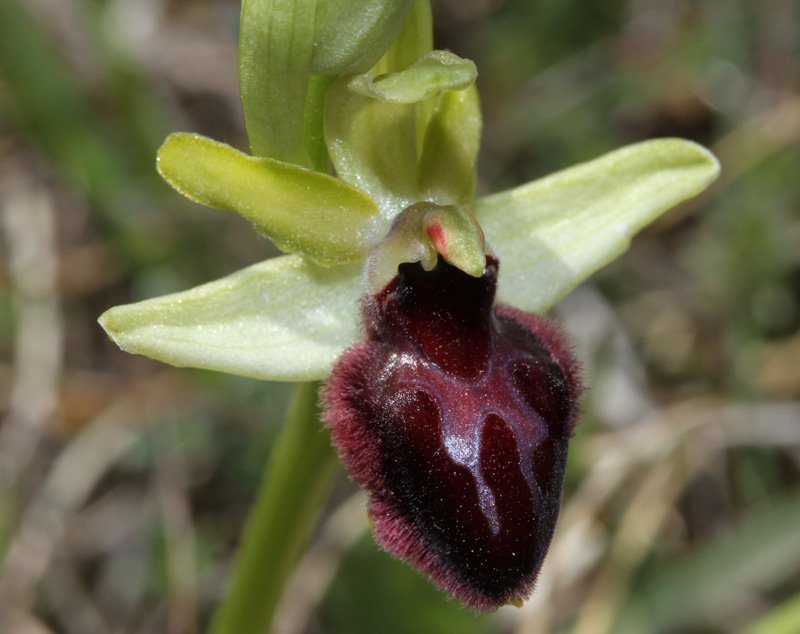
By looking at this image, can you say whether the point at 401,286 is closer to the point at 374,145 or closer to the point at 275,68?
the point at 374,145

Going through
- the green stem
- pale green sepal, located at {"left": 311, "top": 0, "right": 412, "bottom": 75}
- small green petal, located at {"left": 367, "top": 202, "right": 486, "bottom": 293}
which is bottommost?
the green stem

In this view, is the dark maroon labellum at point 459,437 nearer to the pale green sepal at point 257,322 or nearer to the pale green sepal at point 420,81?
the pale green sepal at point 257,322

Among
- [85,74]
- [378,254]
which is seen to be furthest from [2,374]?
[378,254]

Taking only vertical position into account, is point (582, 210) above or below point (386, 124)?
below

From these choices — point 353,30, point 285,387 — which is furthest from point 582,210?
point 285,387

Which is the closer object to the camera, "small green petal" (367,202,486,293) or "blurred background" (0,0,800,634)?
→ "small green petal" (367,202,486,293)

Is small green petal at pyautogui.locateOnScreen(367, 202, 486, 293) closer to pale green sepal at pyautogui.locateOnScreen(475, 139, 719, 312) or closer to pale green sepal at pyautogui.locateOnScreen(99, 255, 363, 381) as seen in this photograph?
pale green sepal at pyautogui.locateOnScreen(99, 255, 363, 381)

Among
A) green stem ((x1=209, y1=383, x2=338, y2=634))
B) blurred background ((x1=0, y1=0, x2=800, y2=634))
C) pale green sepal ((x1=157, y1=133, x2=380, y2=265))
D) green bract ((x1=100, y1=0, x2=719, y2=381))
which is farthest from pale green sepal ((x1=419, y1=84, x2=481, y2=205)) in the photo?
blurred background ((x1=0, y1=0, x2=800, y2=634))
